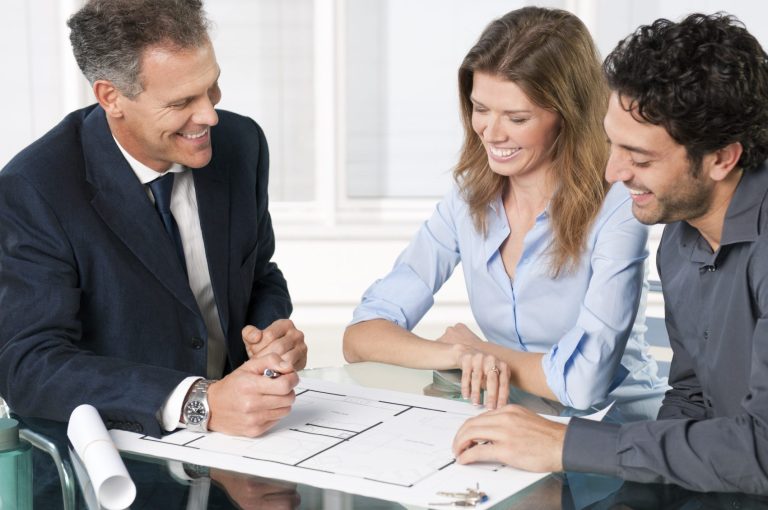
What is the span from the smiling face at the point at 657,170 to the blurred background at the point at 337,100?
3.40 m

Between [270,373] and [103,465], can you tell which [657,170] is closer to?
[270,373]

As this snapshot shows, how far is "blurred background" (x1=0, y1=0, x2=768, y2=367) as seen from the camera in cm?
528

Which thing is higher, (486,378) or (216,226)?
(216,226)

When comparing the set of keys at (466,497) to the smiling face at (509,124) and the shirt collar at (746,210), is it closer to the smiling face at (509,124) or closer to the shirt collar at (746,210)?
the shirt collar at (746,210)

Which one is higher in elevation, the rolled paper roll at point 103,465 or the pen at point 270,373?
the pen at point 270,373

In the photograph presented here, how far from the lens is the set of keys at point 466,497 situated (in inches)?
61.0

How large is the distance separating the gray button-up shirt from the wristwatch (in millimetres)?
635

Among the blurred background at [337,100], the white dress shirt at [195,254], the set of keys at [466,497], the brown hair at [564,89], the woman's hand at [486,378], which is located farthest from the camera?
the blurred background at [337,100]

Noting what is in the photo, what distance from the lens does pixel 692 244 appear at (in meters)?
2.03

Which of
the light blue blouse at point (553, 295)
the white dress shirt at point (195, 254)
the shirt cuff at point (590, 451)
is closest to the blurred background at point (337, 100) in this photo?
the light blue blouse at point (553, 295)

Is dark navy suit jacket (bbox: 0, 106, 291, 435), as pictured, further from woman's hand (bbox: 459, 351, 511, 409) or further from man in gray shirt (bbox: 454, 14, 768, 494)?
man in gray shirt (bbox: 454, 14, 768, 494)

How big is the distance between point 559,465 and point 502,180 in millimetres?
1051

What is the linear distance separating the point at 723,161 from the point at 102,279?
125 cm

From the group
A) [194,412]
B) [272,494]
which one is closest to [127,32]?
[194,412]
